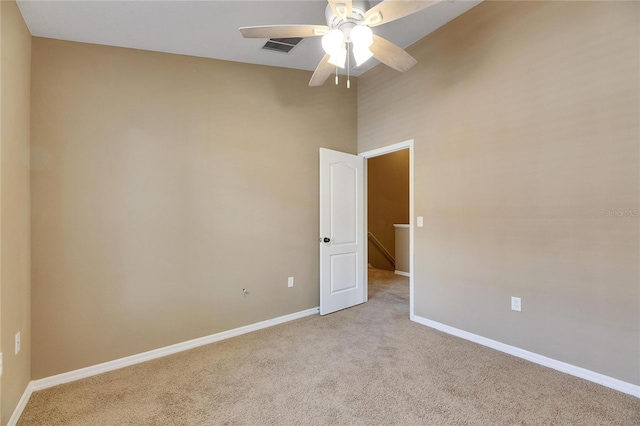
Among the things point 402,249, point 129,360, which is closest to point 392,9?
point 129,360

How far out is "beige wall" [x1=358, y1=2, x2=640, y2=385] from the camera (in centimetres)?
206

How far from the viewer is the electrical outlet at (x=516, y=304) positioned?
257 cm

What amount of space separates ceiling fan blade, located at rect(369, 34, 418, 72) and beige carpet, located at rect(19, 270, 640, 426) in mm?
2304

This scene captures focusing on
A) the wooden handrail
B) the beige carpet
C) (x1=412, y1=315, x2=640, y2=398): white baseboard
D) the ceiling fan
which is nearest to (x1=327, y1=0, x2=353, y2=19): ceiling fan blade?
the ceiling fan

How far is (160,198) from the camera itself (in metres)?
2.72

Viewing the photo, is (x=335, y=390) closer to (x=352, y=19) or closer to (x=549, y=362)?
(x=549, y=362)

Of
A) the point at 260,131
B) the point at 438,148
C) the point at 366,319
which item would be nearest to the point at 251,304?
the point at 366,319

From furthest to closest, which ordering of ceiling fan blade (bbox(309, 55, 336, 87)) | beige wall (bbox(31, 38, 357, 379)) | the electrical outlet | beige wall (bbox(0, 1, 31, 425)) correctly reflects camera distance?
the electrical outlet
beige wall (bbox(31, 38, 357, 379))
ceiling fan blade (bbox(309, 55, 336, 87))
beige wall (bbox(0, 1, 31, 425))

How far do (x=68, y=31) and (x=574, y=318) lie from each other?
4.40 m

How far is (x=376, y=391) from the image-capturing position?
2096 mm

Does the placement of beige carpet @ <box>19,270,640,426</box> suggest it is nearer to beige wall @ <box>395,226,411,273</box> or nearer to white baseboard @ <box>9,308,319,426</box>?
white baseboard @ <box>9,308,319,426</box>

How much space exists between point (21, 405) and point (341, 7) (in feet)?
10.5

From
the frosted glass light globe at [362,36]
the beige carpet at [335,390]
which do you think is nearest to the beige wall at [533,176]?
the beige carpet at [335,390]

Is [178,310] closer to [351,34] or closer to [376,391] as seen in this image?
[376,391]
